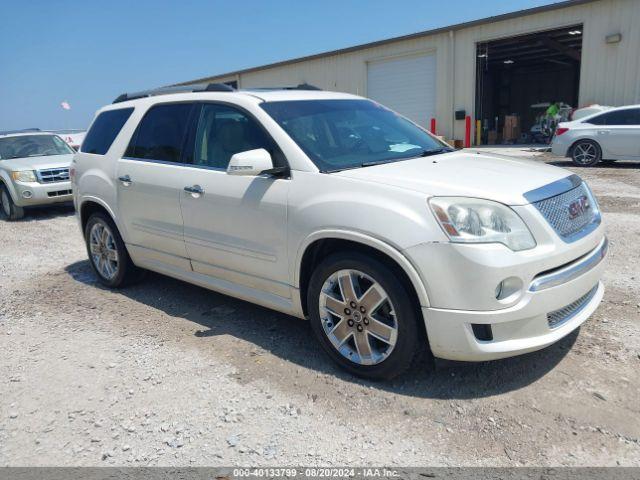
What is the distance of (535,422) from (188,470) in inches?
71.3

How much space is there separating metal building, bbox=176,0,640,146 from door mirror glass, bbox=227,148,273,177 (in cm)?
1739

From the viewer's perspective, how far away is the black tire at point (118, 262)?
5172 millimetres

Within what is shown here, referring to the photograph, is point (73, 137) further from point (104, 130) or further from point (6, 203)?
point (104, 130)

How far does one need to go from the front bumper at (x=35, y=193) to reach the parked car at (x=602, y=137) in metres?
11.5

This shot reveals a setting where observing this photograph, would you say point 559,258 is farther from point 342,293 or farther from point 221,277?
point 221,277

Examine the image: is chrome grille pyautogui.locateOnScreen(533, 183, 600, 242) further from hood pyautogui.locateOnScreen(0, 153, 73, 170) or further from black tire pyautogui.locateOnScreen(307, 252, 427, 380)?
hood pyautogui.locateOnScreen(0, 153, 73, 170)

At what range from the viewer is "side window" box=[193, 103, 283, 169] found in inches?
152

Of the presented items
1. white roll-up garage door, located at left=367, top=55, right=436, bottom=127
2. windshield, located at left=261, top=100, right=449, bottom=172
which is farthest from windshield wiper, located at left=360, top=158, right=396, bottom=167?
white roll-up garage door, located at left=367, top=55, right=436, bottom=127

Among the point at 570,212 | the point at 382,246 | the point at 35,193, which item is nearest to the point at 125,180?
the point at 382,246

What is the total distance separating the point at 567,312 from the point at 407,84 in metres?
20.5

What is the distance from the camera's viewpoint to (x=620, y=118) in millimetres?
12320

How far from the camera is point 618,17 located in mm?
16844

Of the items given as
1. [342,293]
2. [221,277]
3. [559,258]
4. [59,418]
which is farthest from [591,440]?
[59,418]

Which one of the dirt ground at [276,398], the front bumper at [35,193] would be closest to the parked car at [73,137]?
the front bumper at [35,193]
